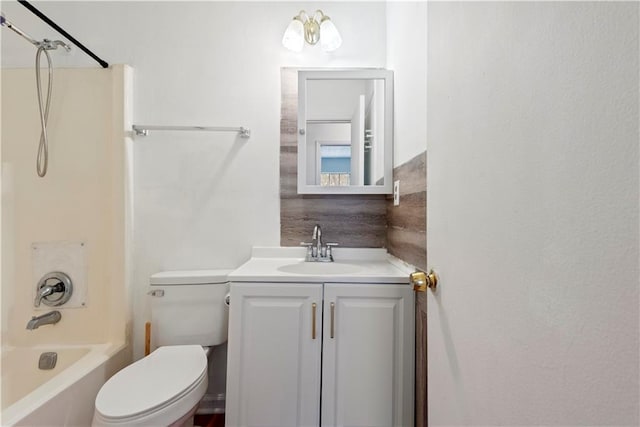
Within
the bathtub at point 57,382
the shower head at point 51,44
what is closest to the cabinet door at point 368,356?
the bathtub at point 57,382

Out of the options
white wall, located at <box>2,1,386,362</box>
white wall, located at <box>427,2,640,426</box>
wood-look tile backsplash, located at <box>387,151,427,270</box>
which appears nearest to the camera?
white wall, located at <box>427,2,640,426</box>

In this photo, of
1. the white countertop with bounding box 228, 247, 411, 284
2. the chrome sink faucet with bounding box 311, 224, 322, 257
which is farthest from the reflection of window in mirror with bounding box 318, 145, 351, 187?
the white countertop with bounding box 228, 247, 411, 284

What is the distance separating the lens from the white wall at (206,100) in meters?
1.60

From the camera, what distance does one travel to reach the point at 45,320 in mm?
1466

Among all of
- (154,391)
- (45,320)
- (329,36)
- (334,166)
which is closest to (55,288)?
(45,320)

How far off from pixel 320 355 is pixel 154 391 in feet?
2.09

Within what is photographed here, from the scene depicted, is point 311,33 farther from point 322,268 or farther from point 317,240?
point 322,268

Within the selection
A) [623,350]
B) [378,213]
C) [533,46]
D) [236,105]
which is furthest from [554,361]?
[236,105]

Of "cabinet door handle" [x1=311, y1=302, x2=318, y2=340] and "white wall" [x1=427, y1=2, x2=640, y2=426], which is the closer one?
"white wall" [x1=427, y1=2, x2=640, y2=426]

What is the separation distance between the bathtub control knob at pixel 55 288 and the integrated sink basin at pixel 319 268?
4.04ft

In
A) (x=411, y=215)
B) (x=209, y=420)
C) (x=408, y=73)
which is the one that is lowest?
(x=209, y=420)

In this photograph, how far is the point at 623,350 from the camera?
0.93 feet

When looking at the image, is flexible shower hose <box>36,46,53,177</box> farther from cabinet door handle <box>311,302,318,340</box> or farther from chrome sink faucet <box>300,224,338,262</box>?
cabinet door handle <box>311,302,318,340</box>

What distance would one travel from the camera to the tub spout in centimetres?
140
